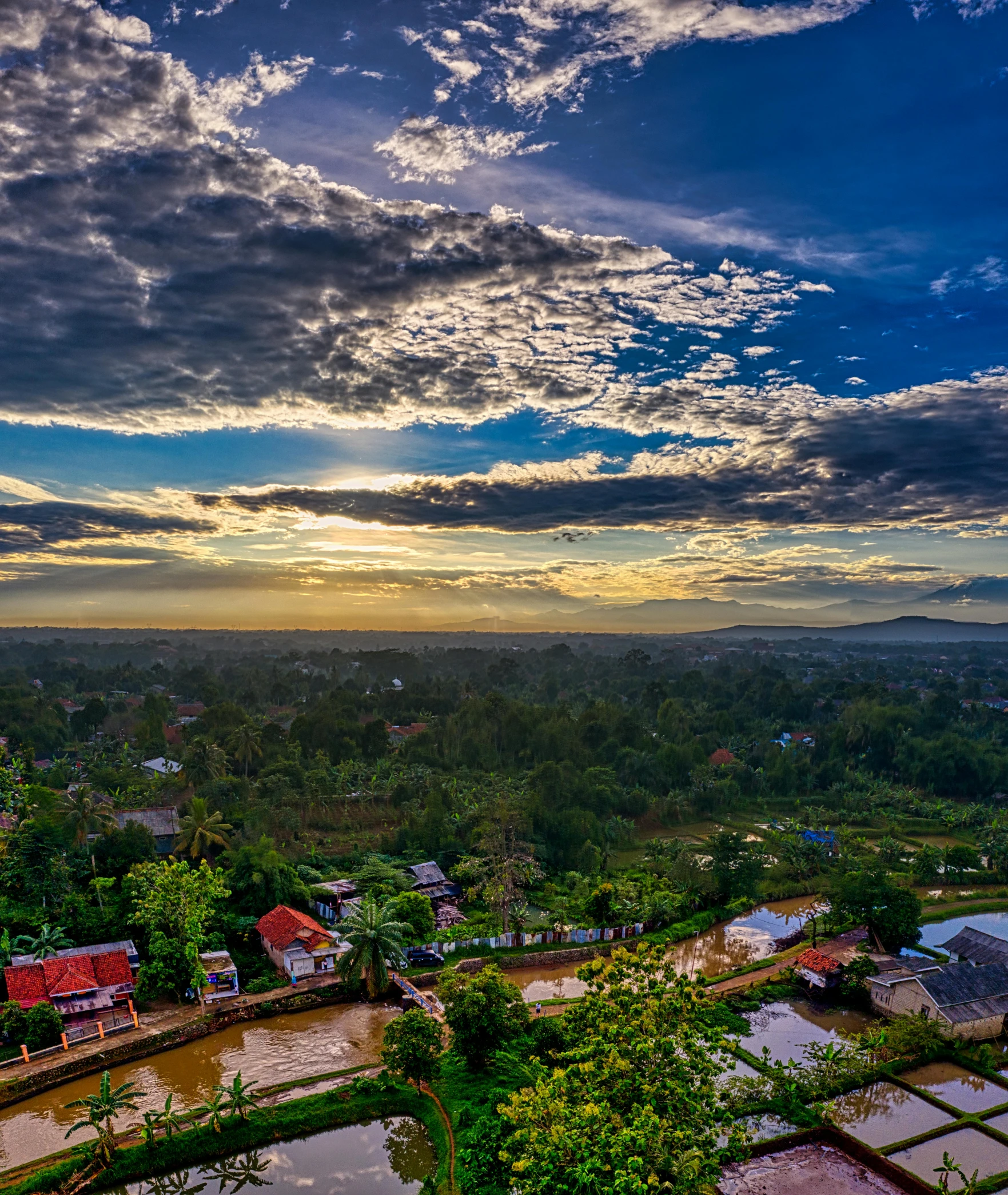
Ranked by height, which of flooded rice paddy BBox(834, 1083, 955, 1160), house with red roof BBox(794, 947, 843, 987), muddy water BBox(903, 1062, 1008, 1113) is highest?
house with red roof BBox(794, 947, 843, 987)

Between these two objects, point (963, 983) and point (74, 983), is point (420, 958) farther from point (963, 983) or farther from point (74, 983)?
point (963, 983)

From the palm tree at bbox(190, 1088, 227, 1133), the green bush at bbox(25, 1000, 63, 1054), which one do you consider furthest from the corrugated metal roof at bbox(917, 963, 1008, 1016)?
the green bush at bbox(25, 1000, 63, 1054)

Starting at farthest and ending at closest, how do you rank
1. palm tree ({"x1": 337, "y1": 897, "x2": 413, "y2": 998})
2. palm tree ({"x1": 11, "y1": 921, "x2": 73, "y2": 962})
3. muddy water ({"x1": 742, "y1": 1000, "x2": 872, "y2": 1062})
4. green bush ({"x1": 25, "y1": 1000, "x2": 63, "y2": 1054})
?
palm tree ({"x1": 11, "y1": 921, "x2": 73, "y2": 962}) < palm tree ({"x1": 337, "y1": 897, "x2": 413, "y2": 998}) < muddy water ({"x1": 742, "y1": 1000, "x2": 872, "y2": 1062}) < green bush ({"x1": 25, "y1": 1000, "x2": 63, "y2": 1054})

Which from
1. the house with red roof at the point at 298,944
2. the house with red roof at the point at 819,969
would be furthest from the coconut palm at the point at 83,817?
the house with red roof at the point at 819,969

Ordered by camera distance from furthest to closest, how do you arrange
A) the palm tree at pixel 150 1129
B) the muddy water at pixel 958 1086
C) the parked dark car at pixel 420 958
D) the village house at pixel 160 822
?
the village house at pixel 160 822 → the parked dark car at pixel 420 958 → the muddy water at pixel 958 1086 → the palm tree at pixel 150 1129

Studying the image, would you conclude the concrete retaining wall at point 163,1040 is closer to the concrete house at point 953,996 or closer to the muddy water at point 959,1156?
the muddy water at point 959,1156

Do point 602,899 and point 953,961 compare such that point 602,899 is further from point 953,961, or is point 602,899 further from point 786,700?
point 786,700

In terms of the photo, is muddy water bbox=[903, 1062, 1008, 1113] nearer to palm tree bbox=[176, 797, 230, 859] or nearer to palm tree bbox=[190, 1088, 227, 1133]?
palm tree bbox=[190, 1088, 227, 1133]

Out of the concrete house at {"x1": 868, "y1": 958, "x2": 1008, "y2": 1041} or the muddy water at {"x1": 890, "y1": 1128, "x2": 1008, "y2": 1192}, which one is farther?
the concrete house at {"x1": 868, "y1": 958, "x2": 1008, "y2": 1041}
